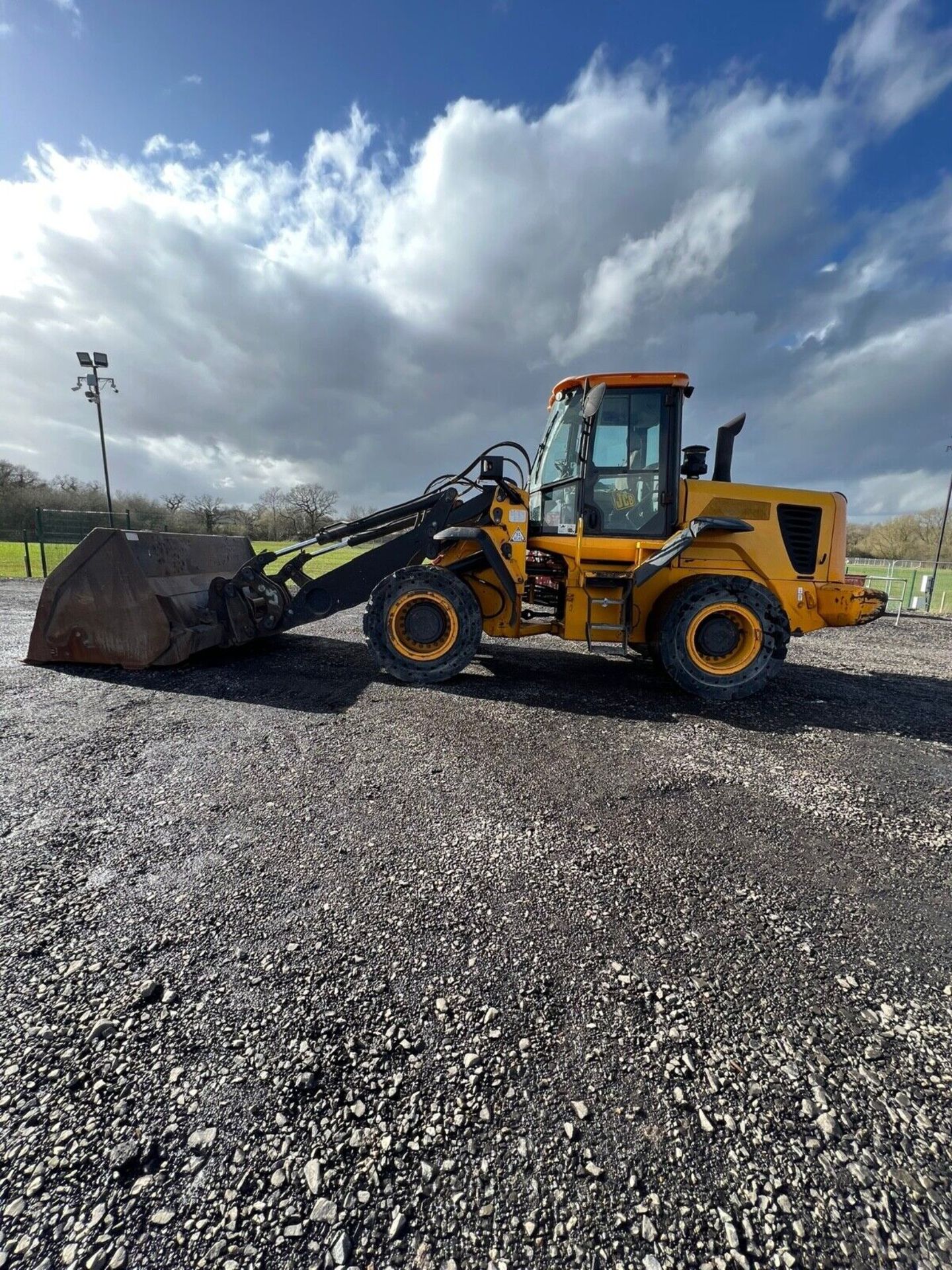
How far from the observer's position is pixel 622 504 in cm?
529

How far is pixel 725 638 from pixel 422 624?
306 centimetres

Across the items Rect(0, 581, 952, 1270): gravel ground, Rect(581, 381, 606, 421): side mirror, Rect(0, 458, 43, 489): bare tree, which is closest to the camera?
Rect(0, 581, 952, 1270): gravel ground

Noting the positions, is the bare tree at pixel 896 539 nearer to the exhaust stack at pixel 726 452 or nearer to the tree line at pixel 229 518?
the tree line at pixel 229 518

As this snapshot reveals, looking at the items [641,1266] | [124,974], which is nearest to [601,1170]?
[641,1266]

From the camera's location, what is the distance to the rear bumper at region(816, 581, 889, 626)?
17.6ft

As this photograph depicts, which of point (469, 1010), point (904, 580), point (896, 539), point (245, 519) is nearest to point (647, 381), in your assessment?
point (469, 1010)

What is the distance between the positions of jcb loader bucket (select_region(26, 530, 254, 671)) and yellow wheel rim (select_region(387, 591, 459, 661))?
7.17 ft

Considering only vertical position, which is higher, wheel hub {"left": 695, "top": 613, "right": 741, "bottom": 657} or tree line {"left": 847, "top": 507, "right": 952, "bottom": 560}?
tree line {"left": 847, "top": 507, "right": 952, "bottom": 560}

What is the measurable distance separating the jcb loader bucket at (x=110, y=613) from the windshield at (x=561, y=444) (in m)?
4.32

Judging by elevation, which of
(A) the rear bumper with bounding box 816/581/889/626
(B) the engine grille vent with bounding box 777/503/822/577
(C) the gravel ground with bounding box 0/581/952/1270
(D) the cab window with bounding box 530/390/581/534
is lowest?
(C) the gravel ground with bounding box 0/581/952/1270

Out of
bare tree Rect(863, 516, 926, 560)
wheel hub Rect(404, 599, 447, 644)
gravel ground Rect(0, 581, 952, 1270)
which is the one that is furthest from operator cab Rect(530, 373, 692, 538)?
bare tree Rect(863, 516, 926, 560)

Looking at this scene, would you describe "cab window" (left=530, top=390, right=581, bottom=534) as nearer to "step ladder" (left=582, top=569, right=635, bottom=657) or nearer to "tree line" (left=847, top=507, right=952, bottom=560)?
"step ladder" (left=582, top=569, right=635, bottom=657)

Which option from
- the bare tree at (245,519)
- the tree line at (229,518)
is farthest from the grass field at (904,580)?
the bare tree at (245,519)

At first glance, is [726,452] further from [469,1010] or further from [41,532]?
[41,532]
